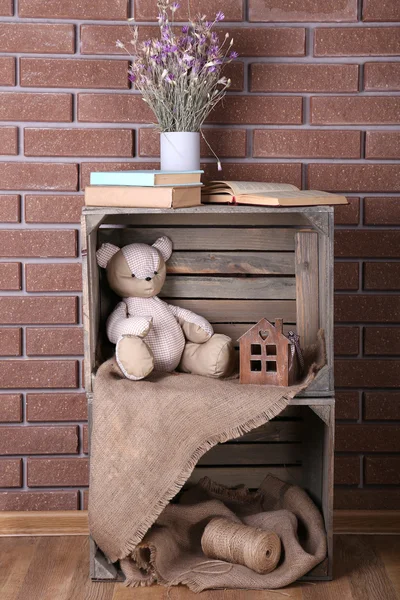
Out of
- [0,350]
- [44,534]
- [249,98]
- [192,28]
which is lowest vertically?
[44,534]

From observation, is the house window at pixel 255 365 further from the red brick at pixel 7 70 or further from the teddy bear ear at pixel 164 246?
the red brick at pixel 7 70

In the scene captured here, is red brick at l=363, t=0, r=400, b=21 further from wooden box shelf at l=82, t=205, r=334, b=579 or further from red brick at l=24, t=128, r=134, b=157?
red brick at l=24, t=128, r=134, b=157

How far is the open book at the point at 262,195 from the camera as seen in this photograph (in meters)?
1.86

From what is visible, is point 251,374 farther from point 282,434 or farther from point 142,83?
point 142,83

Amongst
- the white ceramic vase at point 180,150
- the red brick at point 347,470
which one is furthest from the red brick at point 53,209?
the red brick at point 347,470

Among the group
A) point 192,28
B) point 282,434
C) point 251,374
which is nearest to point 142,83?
point 192,28

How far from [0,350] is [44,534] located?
0.54 metres

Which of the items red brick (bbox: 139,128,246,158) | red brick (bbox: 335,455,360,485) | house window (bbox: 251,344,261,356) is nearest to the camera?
house window (bbox: 251,344,261,356)

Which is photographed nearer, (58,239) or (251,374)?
(251,374)

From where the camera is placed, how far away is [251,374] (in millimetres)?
1956

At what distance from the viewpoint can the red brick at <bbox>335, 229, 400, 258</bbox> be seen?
2268 millimetres

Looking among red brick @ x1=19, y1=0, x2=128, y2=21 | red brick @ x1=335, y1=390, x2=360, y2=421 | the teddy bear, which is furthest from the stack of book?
red brick @ x1=335, y1=390, x2=360, y2=421

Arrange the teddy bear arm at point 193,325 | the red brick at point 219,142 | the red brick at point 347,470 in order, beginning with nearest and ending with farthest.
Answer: the teddy bear arm at point 193,325, the red brick at point 219,142, the red brick at point 347,470

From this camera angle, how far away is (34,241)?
2.25m
